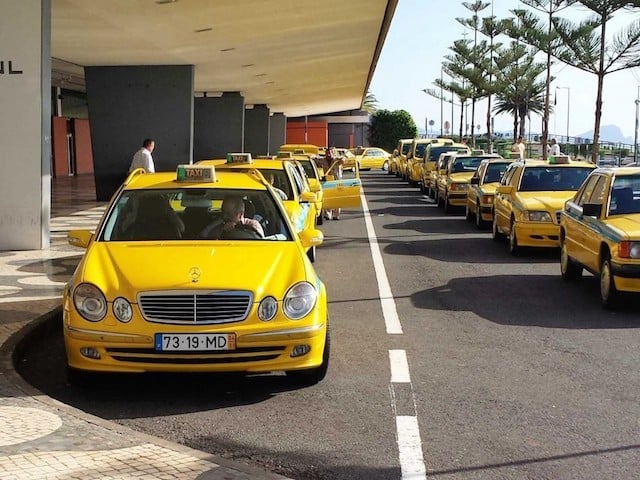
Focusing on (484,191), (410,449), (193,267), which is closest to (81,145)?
(484,191)

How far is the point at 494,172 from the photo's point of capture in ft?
70.4

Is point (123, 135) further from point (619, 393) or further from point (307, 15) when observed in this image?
point (619, 393)

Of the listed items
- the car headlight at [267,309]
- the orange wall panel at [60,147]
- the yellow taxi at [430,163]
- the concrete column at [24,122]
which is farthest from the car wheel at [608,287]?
the orange wall panel at [60,147]

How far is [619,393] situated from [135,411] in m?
3.51

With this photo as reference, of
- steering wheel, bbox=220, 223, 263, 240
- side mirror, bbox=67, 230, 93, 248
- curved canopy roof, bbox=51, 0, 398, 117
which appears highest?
curved canopy roof, bbox=51, 0, 398, 117

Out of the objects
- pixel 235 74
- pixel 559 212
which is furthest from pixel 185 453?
pixel 235 74

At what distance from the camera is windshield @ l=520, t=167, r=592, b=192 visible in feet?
53.8

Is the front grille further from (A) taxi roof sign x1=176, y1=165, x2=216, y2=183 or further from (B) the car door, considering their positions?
(B) the car door

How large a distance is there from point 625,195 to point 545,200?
3.86 metres

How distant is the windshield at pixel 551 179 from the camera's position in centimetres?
1641

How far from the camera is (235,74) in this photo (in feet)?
116

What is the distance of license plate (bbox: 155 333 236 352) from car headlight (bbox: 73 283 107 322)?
468 millimetres

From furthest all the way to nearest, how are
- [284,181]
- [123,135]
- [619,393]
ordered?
[123,135]
[284,181]
[619,393]

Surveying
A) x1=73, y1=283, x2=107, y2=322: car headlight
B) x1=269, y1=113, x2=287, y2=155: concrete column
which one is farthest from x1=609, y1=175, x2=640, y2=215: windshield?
x1=269, y1=113, x2=287, y2=155: concrete column
